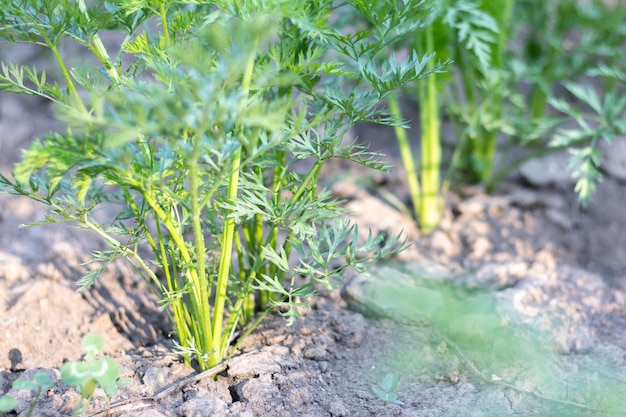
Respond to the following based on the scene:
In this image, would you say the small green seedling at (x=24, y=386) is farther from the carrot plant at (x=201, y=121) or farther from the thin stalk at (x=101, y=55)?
the thin stalk at (x=101, y=55)

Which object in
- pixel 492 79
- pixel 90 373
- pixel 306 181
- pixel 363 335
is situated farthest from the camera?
pixel 492 79

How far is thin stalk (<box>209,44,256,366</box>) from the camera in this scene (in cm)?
136

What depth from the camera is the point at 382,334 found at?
1.86 metres

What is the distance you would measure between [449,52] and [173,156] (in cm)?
151

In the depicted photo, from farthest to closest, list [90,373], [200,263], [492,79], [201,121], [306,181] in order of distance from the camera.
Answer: [492,79] → [306,181] → [200,263] → [90,373] → [201,121]

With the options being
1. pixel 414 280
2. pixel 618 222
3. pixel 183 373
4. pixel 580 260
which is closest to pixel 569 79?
pixel 618 222

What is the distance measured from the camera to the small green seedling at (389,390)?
1538 millimetres

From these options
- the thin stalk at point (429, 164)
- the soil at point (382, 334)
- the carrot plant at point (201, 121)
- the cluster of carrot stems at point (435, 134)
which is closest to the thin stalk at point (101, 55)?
the carrot plant at point (201, 121)

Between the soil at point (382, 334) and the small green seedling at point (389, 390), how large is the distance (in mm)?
29

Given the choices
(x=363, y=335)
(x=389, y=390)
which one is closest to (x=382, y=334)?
(x=363, y=335)

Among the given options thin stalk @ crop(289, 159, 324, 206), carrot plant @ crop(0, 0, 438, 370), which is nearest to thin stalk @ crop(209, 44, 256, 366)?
carrot plant @ crop(0, 0, 438, 370)

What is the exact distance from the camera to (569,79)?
119 inches

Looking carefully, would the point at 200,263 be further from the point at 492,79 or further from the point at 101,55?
the point at 492,79

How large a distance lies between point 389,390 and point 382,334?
30cm
